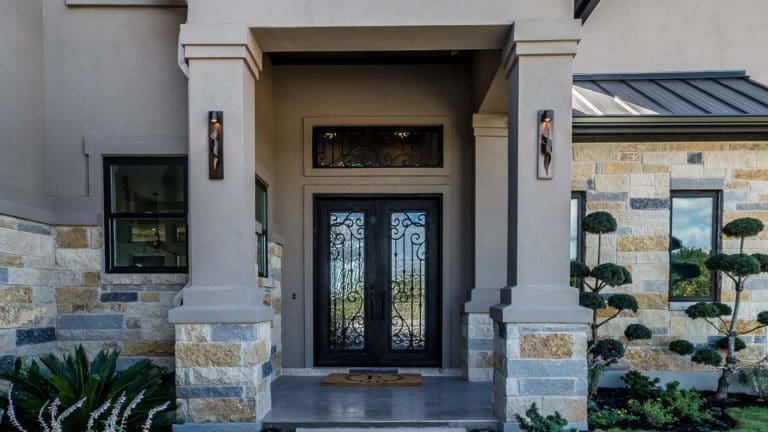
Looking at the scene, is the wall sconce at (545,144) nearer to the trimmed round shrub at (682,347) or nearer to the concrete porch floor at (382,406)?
the concrete porch floor at (382,406)

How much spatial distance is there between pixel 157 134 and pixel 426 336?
11.7 feet

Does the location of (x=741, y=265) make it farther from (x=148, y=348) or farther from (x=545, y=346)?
(x=148, y=348)

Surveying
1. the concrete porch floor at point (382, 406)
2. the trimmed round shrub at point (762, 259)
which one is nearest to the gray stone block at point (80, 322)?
the concrete porch floor at point (382, 406)

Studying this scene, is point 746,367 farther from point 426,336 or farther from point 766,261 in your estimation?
point 426,336

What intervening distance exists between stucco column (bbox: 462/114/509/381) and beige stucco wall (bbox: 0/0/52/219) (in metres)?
4.10

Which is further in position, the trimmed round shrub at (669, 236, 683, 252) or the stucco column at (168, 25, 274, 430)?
the trimmed round shrub at (669, 236, 683, 252)

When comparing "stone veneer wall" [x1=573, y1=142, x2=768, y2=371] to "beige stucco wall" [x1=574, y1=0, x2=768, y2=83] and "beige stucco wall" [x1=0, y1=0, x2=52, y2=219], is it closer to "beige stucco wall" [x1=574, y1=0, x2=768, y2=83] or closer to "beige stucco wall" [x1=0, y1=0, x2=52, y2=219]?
"beige stucco wall" [x1=574, y1=0, x2=768, y2=83]

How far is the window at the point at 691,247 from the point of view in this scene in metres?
5.62

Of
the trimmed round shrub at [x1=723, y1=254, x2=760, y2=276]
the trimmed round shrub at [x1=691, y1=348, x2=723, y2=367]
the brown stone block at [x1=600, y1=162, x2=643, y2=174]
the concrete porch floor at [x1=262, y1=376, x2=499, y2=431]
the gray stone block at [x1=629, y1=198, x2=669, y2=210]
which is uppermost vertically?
the brown stone block at [x1=600, y1=162, x2=643, y2=174]

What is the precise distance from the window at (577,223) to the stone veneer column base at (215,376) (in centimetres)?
365

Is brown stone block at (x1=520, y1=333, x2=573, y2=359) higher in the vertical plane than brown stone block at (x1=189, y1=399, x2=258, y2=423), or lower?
higher

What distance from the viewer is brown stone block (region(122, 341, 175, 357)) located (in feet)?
15.5

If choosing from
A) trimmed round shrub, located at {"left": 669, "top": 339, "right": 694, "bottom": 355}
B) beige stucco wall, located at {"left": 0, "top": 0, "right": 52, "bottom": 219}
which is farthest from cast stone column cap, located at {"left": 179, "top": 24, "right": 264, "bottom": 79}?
trimmed round shrub, located at {"left": 669, "top": 339, "right": 694, "bottom": 355}

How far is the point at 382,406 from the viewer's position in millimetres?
4383
